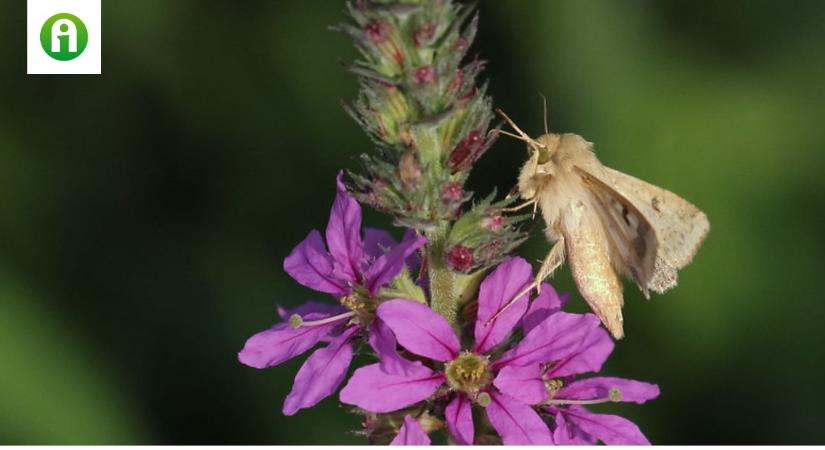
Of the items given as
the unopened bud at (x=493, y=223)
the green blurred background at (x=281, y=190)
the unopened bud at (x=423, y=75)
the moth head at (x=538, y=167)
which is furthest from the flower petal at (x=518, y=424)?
the green blurred background at (x=281, y=190)

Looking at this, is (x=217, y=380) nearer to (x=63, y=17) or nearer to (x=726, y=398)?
(x=63, y=17)

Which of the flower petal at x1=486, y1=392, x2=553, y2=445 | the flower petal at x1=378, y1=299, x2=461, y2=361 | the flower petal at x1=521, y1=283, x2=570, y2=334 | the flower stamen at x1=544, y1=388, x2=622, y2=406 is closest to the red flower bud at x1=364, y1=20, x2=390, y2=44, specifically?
the flower petal at x1=378, y1=299, x2=461, y2=361

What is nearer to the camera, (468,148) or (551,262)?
(468,148)

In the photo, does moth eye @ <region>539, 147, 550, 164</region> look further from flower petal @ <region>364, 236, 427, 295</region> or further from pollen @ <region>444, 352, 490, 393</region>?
pollen @ <region>444, 352, 490, 393</region>

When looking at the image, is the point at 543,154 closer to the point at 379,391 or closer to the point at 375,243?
the point at 375,243

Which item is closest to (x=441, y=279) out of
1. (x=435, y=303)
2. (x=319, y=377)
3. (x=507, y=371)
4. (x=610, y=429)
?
(x=435, y=303)

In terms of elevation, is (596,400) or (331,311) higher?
(331,311)
